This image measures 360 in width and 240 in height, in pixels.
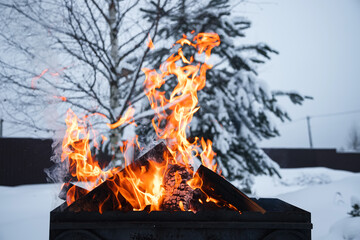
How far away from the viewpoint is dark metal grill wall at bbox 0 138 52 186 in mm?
9688

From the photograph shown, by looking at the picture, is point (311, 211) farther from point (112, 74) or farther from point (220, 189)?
point (112, 74)

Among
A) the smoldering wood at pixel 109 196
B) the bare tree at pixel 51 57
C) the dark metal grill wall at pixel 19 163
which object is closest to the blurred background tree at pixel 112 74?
the bare tree at pixel 51 57

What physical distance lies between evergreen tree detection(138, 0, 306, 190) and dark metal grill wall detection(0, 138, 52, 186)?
7136mm

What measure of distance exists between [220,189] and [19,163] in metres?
10.9

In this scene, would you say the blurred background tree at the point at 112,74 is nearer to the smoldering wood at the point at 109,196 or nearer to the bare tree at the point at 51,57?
the bare tree at the point at 51,57

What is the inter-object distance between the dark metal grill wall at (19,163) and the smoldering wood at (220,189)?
31.2 ft

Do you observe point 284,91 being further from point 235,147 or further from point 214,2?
point 214,2

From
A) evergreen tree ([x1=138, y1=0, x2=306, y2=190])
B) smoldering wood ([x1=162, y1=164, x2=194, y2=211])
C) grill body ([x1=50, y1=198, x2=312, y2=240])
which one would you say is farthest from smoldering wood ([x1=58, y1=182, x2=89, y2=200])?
evergreen tree ([x1=138, y1=0, x2=306, y2=190])

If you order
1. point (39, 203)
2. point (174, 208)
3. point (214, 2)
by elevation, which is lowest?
point (39, 203)

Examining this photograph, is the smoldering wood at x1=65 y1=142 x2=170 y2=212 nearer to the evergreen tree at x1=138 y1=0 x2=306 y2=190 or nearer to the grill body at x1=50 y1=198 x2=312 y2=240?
the grill body at x1=50 y1=198 x2=312 y2=240

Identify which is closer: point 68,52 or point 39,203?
point 68,52

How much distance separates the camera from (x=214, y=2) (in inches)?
200

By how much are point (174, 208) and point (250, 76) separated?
487 cm

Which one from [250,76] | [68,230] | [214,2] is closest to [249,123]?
[250,76]
